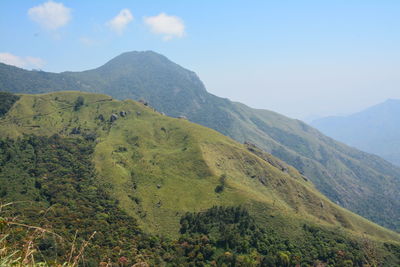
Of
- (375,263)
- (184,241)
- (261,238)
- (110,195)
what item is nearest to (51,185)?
(110,195)


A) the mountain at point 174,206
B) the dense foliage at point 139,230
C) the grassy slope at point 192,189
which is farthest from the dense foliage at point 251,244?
the grassy slope at point 192,189

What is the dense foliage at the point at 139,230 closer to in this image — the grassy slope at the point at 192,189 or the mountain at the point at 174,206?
the mountain at the point at 174,206

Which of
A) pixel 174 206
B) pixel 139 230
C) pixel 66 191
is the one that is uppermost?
pixel 66 191

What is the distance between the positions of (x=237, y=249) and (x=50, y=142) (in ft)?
480

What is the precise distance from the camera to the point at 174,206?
148625 mm

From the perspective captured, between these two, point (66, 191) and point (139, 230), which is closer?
point (139, 230)

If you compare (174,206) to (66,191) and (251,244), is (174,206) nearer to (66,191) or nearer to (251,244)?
(251,244)

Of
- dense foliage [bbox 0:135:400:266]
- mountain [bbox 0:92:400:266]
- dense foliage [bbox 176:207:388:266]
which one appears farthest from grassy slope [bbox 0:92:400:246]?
dense foliage [bbox 176:207:388:266]

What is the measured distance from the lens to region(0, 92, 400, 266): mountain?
112250 mm

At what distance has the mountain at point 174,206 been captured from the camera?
368 ft

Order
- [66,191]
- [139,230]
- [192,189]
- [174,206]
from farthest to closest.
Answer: [192,189], [174,206], [66,191], [139,230]

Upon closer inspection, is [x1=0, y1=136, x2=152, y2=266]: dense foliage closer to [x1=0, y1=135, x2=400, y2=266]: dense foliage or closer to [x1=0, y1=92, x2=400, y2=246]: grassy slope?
[x1=0, y1=135, x2=400, y2=266]: dense foliage

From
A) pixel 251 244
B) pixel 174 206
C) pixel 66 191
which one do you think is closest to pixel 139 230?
pixel 174 206

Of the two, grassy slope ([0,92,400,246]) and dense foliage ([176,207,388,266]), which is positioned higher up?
grassy slope ([0,92,400,246])
